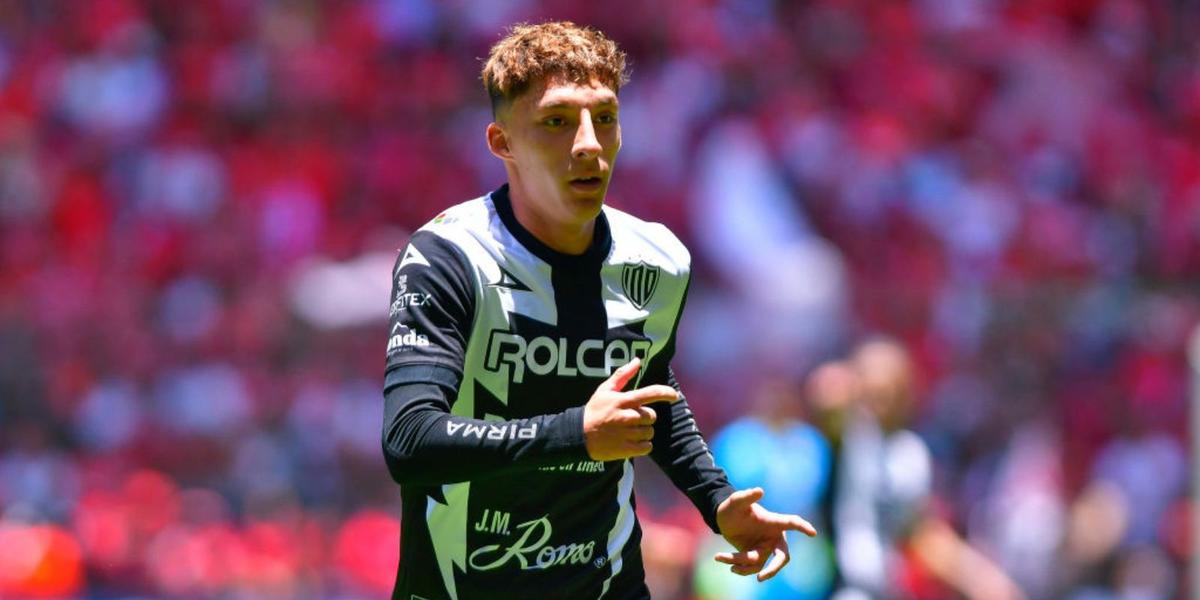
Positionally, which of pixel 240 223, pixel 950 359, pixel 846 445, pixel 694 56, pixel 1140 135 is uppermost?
pixel 694 56

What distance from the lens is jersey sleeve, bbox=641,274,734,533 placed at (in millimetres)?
4312

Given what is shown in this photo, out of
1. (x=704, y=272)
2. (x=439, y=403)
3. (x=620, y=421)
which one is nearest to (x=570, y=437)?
(x=620, y=421)

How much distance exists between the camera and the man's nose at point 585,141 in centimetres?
401

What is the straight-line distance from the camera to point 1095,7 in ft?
51.5

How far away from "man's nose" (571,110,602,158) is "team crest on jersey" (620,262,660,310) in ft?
1.32

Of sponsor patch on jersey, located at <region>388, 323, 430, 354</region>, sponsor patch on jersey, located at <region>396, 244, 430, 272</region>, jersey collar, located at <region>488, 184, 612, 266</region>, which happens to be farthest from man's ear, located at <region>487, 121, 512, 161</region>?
sponsor patch on jersey, located at <region>388, 323, 430, 354</region>

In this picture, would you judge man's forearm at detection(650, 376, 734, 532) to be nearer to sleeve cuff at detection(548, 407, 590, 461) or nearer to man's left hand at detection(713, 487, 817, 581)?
man's left hand at detection(713, 487, 817, 581)

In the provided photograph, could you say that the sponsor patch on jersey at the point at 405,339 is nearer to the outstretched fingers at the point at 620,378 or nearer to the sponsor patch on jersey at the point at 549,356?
the sponsor patch on jersey at the point at 549,356

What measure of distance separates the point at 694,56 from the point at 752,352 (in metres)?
5.38

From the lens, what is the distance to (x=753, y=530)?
4.11 metres

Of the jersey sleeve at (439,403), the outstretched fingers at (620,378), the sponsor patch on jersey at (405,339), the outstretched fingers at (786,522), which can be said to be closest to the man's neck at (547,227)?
the jersey sleeve at (439,403)

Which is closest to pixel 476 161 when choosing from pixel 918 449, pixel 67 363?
pixel 67 363

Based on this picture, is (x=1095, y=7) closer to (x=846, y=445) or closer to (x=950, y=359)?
(x=950, y=359)

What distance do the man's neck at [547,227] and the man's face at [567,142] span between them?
0.07 m
